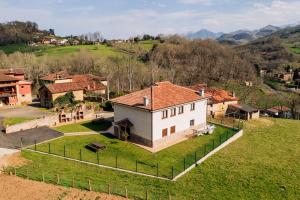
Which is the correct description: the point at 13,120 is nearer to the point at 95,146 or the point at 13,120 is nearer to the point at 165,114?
the point at 95,146

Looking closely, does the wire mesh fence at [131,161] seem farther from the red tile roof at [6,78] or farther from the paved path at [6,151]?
the red tile roof at [6,78]

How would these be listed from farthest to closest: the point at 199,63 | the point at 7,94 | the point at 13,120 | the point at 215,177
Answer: the point at 199,63 → the point at 7,94 → the point at 13,120 → the point at 215,177

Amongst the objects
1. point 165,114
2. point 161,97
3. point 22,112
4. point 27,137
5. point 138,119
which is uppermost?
point 161,97

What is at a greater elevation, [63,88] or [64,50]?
[64,50]

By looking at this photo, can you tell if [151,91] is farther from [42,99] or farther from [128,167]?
[42,99]

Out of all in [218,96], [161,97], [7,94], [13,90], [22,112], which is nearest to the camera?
[161,97]

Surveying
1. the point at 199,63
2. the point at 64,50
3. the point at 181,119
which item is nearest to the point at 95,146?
the point at 181,119

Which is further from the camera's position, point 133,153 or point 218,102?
point 218,102
